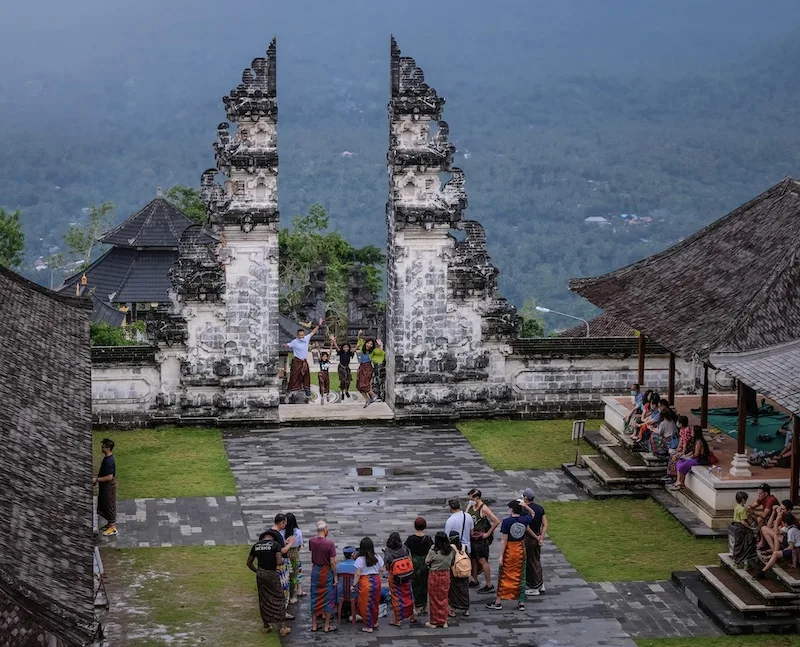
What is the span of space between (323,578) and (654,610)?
526cm

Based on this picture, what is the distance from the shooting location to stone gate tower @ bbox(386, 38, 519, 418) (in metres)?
35.7

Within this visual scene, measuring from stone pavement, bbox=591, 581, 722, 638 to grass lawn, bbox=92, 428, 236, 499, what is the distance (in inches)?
345

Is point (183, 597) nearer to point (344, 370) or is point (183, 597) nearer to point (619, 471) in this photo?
point (619, 471)

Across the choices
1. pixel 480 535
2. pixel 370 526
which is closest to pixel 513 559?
pixel 480 535

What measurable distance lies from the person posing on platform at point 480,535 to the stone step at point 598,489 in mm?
5669

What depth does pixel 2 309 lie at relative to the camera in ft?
86.1

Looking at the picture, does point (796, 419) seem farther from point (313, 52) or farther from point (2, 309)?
point (313, 52)

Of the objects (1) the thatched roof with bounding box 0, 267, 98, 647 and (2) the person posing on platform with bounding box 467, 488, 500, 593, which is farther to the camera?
(2) the person posing on platform with bounding box 467, 488, 500, 593

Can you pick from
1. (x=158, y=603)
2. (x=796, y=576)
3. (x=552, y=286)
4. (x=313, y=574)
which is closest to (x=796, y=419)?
(x=796, y=576)

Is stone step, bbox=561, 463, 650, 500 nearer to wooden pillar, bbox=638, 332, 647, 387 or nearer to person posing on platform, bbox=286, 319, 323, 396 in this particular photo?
wooden pillar, bbox=638, 332, 647, 387

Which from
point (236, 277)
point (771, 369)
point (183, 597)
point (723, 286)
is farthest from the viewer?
point (236, 277)

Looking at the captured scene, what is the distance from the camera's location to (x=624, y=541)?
27.7 metres

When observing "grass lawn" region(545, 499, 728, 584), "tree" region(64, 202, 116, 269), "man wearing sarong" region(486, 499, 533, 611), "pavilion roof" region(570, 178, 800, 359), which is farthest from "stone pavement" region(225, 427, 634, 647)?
"tree" region(64, 202, 116, 269)

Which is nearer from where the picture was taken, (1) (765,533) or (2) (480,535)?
(1) (765,533)
